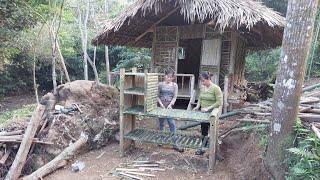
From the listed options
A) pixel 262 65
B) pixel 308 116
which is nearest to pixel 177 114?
pixel 308 116

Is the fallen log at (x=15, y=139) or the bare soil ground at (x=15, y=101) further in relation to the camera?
the bare soil ground at (x=15, y=101)

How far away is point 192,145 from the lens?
5402 millimetres

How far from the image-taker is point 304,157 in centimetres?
319

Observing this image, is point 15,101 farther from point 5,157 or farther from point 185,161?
point 185,161

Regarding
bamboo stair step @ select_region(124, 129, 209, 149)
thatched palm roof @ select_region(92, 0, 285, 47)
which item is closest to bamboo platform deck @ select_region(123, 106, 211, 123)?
bamboo stair step @ select_region(124, 129, 209, 149)

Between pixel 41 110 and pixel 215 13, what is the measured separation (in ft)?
16.9

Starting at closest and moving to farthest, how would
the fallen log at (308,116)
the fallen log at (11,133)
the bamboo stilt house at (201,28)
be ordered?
1. the fallen log at (308,116)
2. the fallen log at (11,133)
3. the bamboo stilt house at (201,28)

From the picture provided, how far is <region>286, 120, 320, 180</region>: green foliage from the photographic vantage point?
3.08 meters

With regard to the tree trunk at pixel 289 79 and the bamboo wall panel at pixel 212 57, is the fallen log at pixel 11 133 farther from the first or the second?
the bamboo wall panel at pixel 212 57

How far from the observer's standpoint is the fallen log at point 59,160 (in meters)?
5.38

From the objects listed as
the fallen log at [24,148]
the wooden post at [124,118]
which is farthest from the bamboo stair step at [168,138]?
the fallen log at [24,148]

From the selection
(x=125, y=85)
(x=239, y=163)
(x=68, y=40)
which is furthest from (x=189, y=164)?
(x=68, y=40)

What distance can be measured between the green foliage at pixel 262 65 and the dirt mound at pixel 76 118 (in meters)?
11.2

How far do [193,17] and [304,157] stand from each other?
556cm
